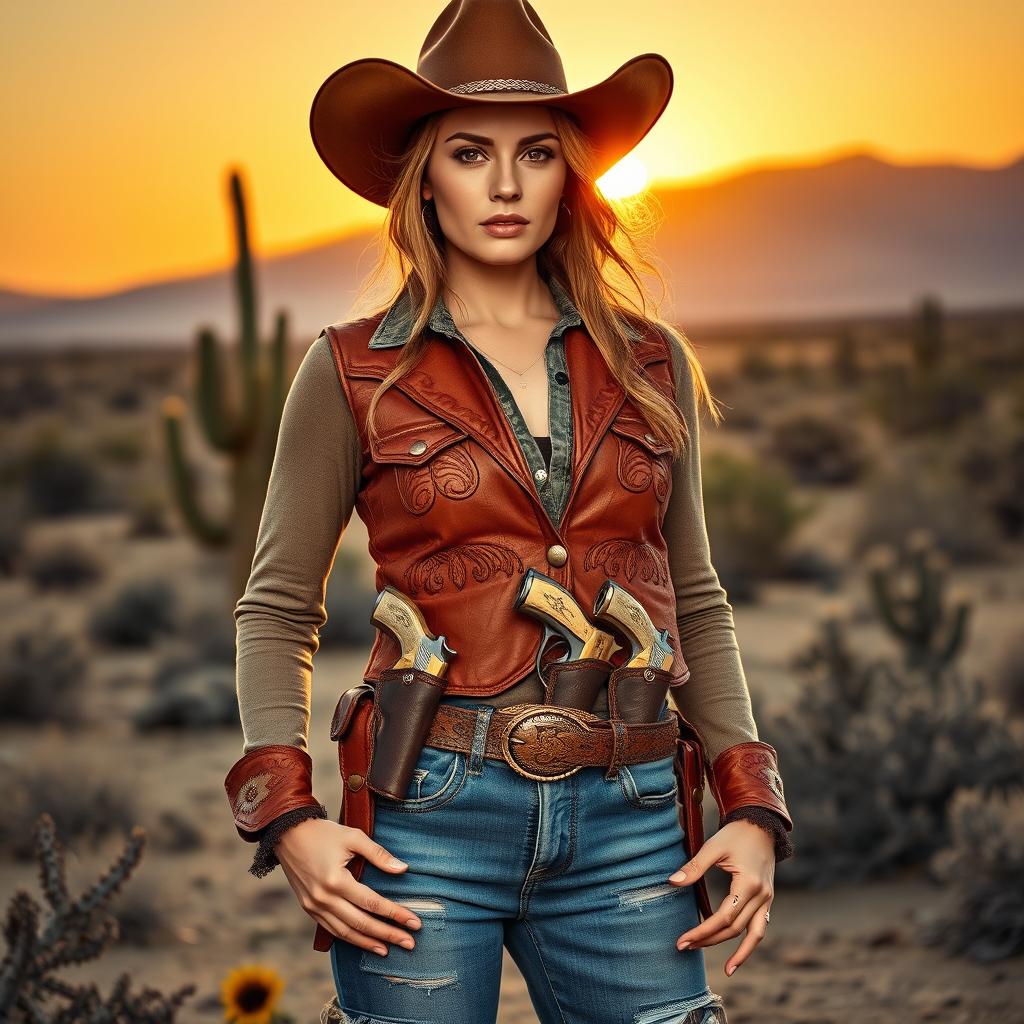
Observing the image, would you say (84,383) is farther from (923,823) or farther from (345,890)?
(345,890)

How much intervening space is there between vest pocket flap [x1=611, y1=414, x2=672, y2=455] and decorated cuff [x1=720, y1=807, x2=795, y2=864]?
615mm

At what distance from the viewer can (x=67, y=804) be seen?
7680mm

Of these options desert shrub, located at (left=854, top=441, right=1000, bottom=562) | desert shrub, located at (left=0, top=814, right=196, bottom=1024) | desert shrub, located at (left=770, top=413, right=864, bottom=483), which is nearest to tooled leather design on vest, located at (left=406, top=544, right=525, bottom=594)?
desert shrub, located at (left=0, top=814, right=196, bottom=1024)

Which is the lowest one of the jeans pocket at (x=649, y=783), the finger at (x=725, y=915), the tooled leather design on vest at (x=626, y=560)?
the finger at (x=725, y=915)

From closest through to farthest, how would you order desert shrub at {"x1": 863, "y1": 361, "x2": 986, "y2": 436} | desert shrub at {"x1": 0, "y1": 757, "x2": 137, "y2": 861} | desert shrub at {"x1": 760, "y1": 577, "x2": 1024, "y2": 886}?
1. desert shrub at {"x1": 760, "y1": 577, "x2": 1024, "y2": 886}
2. desert shrub at {"x1": 0, "y1": 757, "x2": 137, "y2": 861}
3. desert shrub at {"x1": 863, "y1": 361, "x2": 986, "y2": 436}

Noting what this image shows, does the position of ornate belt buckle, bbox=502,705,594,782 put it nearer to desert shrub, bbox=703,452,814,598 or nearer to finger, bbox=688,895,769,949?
finger, bbox=688,895,769,949

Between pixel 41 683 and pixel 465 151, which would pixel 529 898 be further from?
pixel 41 683

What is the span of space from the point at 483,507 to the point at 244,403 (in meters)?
8.92

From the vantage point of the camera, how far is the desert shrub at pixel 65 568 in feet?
58.7

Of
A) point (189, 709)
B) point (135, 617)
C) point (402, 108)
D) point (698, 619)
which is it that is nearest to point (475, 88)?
point (402, 108)

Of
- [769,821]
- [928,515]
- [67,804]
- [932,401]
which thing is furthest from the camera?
[932,401]

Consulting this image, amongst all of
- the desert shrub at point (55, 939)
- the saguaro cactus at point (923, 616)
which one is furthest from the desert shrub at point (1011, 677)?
the desert shrub at point (55, 939)

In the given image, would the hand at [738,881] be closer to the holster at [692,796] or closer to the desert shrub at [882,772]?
the holster at [692,796]

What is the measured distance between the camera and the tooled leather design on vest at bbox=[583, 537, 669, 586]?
2225 millimetres
